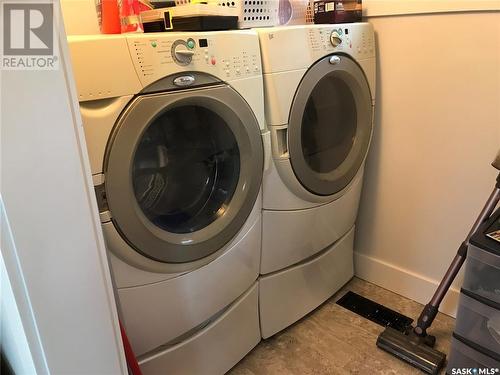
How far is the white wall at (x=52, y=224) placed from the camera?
591 millimetres

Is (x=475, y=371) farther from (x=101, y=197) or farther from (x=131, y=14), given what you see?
(x=131, y=14)

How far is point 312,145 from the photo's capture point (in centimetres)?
137

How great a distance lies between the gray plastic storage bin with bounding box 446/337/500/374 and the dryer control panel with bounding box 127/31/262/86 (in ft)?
3.09

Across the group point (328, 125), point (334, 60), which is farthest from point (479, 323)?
point (334, 60)

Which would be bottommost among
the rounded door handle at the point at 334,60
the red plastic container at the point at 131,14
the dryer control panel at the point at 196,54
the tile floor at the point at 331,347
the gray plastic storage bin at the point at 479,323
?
the tile floor at the point at 331,347

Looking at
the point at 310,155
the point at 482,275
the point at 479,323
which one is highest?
the point at 310,155

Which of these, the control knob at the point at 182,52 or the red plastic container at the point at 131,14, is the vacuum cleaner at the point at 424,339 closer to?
the control knob at the point at 182,52

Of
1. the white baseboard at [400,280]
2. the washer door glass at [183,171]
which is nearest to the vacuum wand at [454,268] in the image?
the white baseboard at [400,280]

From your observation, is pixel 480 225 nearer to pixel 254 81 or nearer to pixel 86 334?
pixel 254 81

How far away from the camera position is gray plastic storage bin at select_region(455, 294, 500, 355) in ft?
3.66

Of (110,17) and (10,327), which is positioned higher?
(110,17)

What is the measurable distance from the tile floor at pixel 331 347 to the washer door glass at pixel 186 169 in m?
0.60

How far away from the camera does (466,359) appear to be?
46.4 inches

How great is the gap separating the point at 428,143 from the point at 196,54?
3.07 ft
